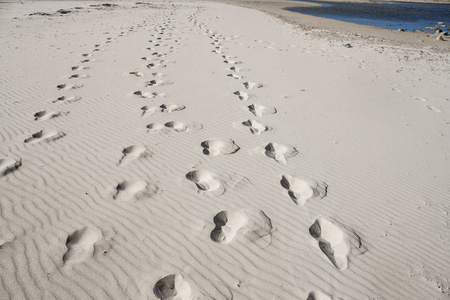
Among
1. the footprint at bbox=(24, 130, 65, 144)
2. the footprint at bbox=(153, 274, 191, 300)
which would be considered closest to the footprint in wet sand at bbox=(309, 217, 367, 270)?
the footprint at bbox=(153, 274, 191, 300)

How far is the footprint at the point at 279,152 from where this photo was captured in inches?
126

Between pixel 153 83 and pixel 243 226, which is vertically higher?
pixel 153 83

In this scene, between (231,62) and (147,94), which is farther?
(231,62)

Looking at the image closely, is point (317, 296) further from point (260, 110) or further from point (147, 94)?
point (147, 94)

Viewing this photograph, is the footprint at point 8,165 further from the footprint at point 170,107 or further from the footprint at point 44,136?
the footprint at point 170,107

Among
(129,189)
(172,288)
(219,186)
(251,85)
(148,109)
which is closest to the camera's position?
(172,288)

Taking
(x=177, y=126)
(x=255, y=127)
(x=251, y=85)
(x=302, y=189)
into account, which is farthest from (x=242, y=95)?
(x=302, y=189)

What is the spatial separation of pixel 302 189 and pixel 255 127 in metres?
1.45

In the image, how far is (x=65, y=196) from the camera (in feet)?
7.88

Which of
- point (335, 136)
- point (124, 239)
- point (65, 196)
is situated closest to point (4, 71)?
point (65, 196)

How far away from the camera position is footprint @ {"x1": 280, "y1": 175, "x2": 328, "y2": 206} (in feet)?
8.52

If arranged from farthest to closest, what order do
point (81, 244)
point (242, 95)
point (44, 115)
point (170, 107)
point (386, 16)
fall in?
point (386, 16) → point (242, 95) → point (170, 107) → point (44, 115) → point (81, 244)

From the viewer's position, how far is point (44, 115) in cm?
387

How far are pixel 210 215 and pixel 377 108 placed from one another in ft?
13.6
